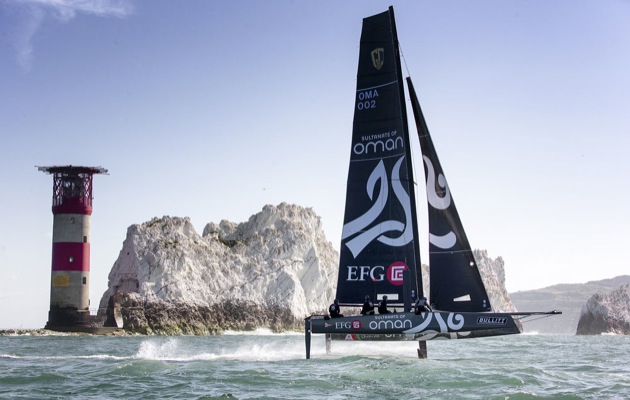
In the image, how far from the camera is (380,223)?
2358 cm

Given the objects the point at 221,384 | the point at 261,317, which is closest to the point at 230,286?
the point at 261,317

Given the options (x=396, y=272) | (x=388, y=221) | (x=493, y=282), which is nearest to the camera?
(x=396, y=272)

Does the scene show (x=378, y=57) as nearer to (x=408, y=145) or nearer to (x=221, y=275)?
(x=408, y=145)

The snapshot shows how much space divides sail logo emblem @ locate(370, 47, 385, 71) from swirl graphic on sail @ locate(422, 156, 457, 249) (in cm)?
350

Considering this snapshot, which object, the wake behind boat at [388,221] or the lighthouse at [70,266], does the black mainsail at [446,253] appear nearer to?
the wake behind boat at [388,221]

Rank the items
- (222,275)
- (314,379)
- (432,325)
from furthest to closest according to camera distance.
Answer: (222,275) < (432,325) < (314,379)

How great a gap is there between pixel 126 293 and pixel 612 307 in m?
64.0

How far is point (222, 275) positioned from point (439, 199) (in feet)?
186

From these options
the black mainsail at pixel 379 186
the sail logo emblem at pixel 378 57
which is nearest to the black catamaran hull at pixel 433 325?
the black mainsail at pixel 379 186

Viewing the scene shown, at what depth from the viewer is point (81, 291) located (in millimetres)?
63625

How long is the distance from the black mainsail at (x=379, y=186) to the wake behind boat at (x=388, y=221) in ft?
0.11

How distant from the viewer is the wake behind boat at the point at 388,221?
860 inches

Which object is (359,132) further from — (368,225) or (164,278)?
(164,278)

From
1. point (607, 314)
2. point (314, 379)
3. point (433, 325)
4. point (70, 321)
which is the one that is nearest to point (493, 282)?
point (607, 314)
